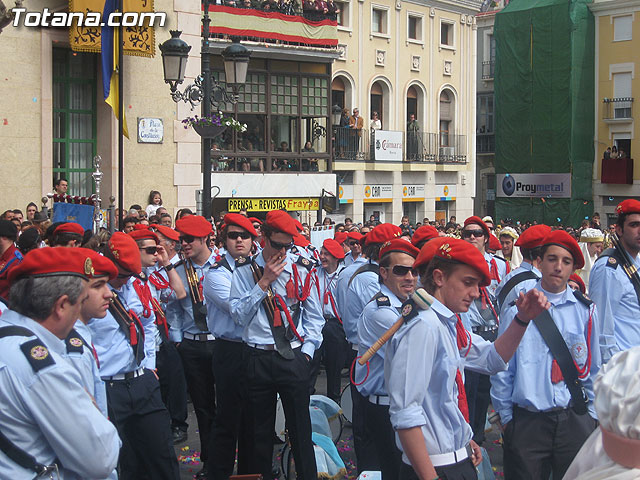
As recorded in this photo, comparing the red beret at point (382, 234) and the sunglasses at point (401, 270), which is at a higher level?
the red beret at point (382, 234)

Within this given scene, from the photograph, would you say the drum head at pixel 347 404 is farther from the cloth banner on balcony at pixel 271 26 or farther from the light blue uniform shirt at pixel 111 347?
the cloth banner on balcony at pixel 271 26

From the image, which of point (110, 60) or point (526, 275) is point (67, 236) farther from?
point (110, 60)

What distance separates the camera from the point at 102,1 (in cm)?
1766

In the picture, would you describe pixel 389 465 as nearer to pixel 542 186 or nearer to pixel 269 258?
pixel 269 258

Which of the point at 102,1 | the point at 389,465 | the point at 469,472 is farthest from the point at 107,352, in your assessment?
the point at 102,1

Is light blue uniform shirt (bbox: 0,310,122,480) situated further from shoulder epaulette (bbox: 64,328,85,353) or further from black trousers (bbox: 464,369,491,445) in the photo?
black trousers (bbox: 464,369,491,445)

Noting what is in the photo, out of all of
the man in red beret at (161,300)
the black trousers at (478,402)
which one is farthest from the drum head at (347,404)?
the man in red beret at (161,300)

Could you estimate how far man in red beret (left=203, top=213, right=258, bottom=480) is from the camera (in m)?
6.64

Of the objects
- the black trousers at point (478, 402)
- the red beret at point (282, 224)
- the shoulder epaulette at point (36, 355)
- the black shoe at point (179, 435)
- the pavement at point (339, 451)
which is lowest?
the pavement at point (339, 451)

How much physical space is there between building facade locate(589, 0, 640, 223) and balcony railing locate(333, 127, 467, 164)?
8.54m

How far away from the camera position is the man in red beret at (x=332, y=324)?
1045 cm

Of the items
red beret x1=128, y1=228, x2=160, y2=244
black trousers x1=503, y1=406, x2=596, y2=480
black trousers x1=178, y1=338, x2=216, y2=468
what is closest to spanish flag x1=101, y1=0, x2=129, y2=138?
black trousers x1=178, y1=338, x2=216, y2=468

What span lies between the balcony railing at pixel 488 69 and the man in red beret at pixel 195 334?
40.2m

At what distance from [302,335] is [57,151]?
14.2 m
